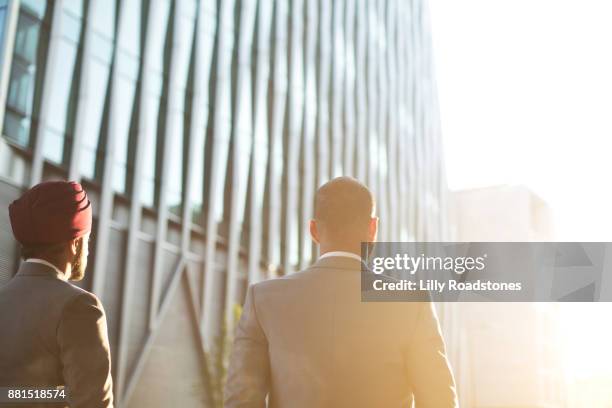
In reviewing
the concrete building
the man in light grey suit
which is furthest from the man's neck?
the concrete building

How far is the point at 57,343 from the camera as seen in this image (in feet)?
7.86

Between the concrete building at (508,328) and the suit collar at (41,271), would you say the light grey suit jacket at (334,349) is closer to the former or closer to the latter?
the suit collar at (41,271)

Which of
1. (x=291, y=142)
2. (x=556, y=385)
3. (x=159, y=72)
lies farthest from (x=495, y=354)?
(x=159, y=72)

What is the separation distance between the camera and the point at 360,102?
33188 mm

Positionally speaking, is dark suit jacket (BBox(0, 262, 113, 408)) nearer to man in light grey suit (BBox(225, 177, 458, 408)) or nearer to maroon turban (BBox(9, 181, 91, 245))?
maroon turban (BBox(9, 181, 91, 245))

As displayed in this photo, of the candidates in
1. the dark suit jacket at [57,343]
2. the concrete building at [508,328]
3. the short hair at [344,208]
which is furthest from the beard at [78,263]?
the concrete building at [508,328]

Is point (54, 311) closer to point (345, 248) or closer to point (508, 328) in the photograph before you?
point (345, 248)

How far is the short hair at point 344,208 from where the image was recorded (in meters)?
2.87

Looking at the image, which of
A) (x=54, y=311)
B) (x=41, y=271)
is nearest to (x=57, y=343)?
(x=54, y=311)

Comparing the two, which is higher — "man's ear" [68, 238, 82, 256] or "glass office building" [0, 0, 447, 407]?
"glass office building" [0, 0, 447, 407]

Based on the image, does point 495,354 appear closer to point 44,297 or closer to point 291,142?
point 291,142

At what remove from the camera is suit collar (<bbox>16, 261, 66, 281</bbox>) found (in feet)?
8.41

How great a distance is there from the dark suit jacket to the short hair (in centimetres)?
98

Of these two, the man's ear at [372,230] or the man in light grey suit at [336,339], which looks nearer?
the man in light grey suit at [336,339]
